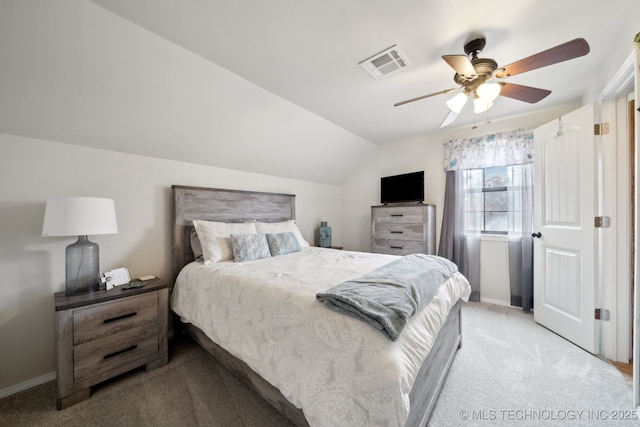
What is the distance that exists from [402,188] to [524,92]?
2.00 metres

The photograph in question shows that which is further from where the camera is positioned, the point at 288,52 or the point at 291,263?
the point at 291,263

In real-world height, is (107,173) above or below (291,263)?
above

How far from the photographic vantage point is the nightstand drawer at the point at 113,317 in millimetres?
1534

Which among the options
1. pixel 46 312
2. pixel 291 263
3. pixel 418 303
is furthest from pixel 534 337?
pixel 46 312

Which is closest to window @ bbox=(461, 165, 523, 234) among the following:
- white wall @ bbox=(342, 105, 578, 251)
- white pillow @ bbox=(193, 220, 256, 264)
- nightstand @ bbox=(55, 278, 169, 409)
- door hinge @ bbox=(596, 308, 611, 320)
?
white wall @ bbox=(342, 105, 578, 251)

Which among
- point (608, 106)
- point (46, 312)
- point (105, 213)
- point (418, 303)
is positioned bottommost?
point (46, 312)

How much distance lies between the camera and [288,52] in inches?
68.6

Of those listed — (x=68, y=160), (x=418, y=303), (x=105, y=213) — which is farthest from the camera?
(x=68, y=160)

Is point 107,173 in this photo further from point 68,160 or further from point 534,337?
point 534,337

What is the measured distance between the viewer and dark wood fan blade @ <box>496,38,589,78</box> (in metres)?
1.25

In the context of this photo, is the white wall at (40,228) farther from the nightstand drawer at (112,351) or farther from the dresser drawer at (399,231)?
the dresser drawer at (399,231)

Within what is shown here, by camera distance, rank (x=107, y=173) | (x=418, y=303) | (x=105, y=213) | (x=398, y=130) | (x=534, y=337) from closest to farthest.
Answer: (x=418, y=303)
(x=105, y=213)
(x=107, y=173)
(x=534, y=337)
(x=398, y=130)

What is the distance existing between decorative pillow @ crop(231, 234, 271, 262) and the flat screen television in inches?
88.7

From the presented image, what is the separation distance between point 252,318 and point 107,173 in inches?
75.2
